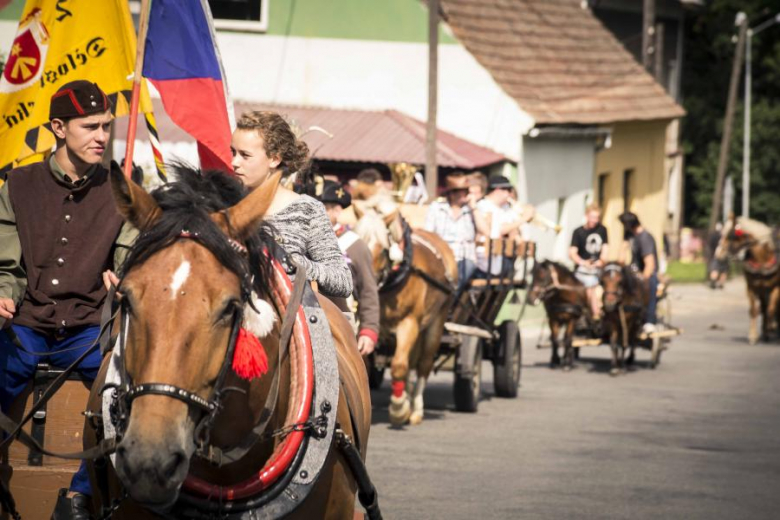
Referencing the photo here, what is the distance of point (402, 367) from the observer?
1231cm

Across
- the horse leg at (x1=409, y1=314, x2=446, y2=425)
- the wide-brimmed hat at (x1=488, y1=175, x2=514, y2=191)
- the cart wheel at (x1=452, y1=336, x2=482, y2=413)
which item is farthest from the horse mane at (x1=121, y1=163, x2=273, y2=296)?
the wide-brimmed hat at (x1=488, y1=175, x2=514, y2=191)

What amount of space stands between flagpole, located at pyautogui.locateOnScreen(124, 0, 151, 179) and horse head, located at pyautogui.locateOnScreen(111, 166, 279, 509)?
188cm

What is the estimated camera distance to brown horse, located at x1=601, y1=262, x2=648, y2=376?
59.9 feet

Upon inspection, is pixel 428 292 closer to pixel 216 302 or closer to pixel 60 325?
pixel 60 325

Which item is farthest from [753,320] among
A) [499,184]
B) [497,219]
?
[497,219]

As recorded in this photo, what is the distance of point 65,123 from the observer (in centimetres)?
555

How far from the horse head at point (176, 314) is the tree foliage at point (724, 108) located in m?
49.3

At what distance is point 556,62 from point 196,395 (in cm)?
2800

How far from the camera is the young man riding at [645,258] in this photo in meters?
19.0

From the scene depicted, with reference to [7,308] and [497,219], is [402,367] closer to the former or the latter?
[497,219]

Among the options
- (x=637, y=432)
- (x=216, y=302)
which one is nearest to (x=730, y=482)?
(x=637, y=432)

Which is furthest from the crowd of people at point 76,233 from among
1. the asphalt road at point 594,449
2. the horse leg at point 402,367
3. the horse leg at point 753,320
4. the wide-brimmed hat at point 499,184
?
the horse leg at point 753,320

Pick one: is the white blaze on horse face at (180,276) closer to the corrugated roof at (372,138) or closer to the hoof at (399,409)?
the hoof at (399,409)

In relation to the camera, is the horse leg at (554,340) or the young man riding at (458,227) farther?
the horse leg at (554,340)
